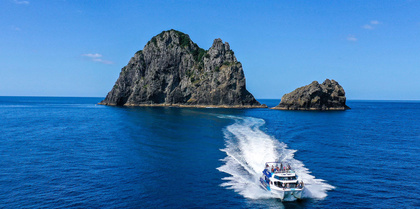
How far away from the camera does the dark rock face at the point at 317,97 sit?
185m

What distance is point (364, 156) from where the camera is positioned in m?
56.3

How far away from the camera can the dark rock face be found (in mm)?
184875

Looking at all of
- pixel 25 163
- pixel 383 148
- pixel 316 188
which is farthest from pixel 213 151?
pixel 383 148

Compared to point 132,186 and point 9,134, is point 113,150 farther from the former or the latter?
point 9,134

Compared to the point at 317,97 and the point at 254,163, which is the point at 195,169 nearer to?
the point at 254,163

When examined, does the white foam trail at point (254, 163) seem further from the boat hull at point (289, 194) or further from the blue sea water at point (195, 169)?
the boat hull at point (289, 194)

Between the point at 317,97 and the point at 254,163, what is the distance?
148522 millimetres

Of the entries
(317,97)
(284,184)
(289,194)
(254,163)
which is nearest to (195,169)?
(254,163)

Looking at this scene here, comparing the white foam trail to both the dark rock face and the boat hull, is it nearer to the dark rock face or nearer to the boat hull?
→ the boat hull

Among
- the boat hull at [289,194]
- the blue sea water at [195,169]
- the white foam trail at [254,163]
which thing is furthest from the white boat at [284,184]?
the white foam trail at [254,163]

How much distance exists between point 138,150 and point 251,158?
23040 mm

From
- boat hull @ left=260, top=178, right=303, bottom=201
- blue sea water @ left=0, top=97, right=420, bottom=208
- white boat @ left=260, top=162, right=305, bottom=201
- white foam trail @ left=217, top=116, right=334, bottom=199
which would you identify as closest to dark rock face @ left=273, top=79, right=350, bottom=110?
blue sea water @ left=0, top=97, right=420, bottom=208

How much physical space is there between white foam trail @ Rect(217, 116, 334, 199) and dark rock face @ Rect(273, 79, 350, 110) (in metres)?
114

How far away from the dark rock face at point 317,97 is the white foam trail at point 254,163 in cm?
11418
